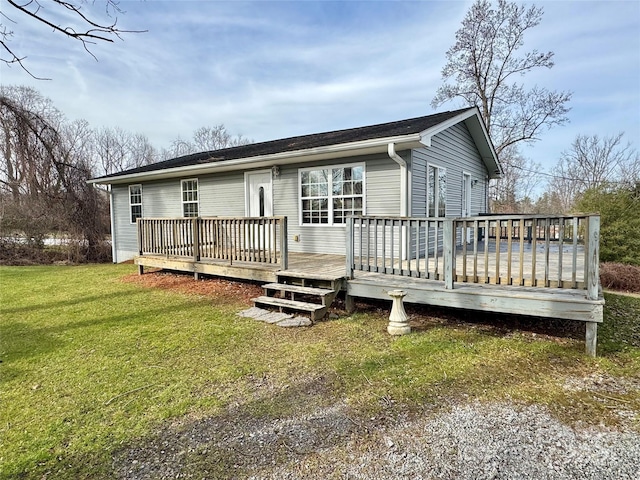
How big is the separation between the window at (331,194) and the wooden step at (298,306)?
3005 millimetres

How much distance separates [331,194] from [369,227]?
9.89 feet

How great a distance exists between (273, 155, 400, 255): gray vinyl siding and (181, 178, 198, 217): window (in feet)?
10.2

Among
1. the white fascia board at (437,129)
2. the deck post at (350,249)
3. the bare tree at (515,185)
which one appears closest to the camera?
the deck post at (350,249)

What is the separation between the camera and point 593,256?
12.2 ft

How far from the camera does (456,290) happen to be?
4598 millimetres

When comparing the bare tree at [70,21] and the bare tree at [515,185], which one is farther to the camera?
the bare tree at [515,185]

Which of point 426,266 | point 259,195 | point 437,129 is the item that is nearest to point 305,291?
point 426,266

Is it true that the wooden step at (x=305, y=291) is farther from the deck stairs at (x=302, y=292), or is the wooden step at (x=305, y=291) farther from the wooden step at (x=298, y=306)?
the wooden step at (x=298, y=306)

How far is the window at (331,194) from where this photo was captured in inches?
310

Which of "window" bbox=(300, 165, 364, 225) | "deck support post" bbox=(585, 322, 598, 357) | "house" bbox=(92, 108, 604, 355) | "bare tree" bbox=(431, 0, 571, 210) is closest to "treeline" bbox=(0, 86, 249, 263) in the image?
"house" bbox=(92, 108, 604, 355)

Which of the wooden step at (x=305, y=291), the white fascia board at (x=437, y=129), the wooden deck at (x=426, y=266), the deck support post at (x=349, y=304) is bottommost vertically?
the deck support post at (x=349, y=304)

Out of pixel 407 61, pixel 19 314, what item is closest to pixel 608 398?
pixel 19 314

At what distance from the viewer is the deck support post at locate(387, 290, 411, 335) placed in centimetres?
461

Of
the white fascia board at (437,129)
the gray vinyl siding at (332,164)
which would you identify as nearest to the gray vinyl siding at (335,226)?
the gray vinyl siding at (332,164)
